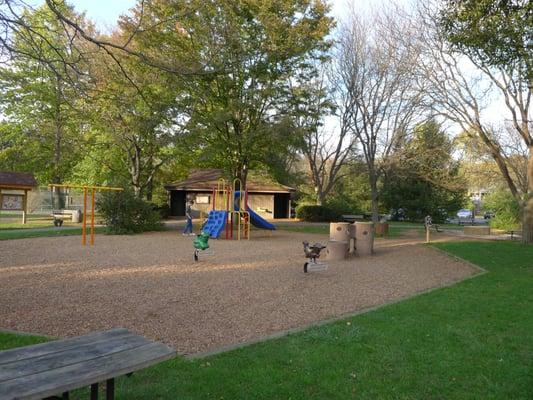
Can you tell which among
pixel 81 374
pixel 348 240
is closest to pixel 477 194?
pixel 348 240

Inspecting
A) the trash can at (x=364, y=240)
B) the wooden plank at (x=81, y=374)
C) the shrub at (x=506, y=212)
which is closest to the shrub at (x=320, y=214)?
the shrub at (x=506, y=212)

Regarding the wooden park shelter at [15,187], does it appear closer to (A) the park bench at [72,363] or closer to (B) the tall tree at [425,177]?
(B) the tall tree at [425,177]

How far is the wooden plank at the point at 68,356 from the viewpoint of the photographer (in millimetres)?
2678

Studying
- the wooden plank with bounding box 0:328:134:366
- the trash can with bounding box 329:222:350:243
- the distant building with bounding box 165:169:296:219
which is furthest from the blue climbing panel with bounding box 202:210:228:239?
the distant building with bounding box 165:169:296:219

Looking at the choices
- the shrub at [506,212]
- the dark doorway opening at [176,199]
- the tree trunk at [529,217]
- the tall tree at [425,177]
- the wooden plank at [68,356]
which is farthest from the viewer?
the dark doorway opening at [176,199]

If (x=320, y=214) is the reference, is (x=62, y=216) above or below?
below

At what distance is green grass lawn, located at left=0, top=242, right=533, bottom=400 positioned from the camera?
373 cm

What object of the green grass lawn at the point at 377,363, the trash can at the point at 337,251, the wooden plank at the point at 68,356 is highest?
the wooden plank at the point at 68,356

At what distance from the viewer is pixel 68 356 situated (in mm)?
2943

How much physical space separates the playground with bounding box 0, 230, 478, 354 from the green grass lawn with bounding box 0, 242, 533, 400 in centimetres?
65

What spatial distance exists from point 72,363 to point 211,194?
102 feet

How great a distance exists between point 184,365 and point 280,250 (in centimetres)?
1038

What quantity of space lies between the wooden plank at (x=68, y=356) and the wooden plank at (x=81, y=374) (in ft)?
0.19

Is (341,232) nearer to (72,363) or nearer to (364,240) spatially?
(364,240)
